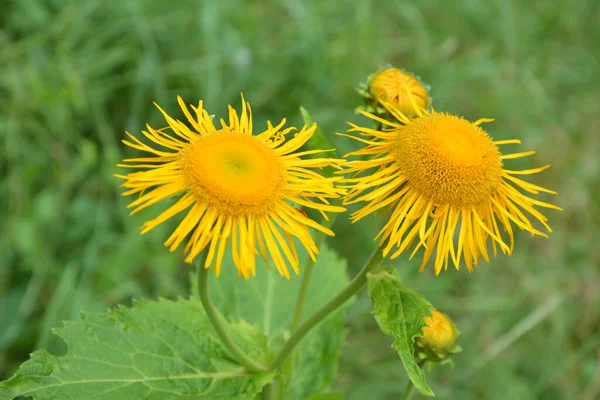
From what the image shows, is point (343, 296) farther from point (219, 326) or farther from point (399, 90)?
point (399, 90)

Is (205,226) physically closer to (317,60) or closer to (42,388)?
(42,388)

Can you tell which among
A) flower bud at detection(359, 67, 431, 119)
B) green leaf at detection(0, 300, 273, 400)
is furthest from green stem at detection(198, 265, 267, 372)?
flower bud at detection(359, 67, 431, 119)

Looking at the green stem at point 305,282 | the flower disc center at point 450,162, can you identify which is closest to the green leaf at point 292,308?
the green stem at point 305,282

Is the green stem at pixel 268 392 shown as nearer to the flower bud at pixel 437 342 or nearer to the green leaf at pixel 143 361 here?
the green leaf at pixel 143 361

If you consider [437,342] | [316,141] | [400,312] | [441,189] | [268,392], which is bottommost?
[268,392]

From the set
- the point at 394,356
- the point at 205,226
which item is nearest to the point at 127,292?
the point at 394,356

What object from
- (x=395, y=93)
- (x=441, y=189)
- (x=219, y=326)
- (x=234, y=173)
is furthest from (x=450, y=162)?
(x=219, y=326)
